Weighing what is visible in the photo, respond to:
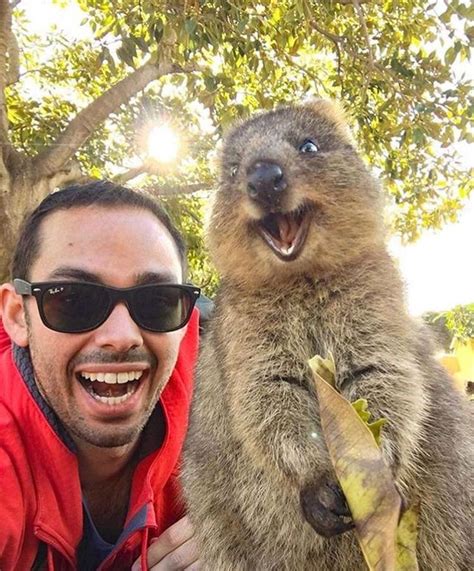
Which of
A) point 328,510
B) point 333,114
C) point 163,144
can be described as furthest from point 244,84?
point 328,510

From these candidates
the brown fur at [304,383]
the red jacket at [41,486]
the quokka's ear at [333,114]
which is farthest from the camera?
the quokka's ear at [333,114]

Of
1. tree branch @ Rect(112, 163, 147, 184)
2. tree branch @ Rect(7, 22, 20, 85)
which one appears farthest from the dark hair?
tree branch @ Rect(112, 163, 147, 184)

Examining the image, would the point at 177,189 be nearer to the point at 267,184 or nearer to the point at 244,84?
the point at 244,84

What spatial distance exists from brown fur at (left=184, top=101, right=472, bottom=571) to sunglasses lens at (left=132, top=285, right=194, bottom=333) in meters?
0.30

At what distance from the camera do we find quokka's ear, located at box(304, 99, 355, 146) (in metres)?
3.50

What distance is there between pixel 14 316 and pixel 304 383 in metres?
1.77

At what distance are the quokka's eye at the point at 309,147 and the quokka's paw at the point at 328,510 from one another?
5.02 ft

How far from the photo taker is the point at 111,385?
3.26 metres

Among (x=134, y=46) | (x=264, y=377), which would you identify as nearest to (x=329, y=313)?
(x=264, y=377)

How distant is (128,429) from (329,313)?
1.23m

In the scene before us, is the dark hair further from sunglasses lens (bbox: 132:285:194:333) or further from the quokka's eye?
the quokka's eye

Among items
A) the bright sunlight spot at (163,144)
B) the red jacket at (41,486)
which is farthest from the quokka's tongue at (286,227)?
the bright sunlight spot at (163,144)

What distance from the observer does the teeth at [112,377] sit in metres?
3.19

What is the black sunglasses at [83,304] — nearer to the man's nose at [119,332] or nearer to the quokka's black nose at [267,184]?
the man's nose at [119,332]
